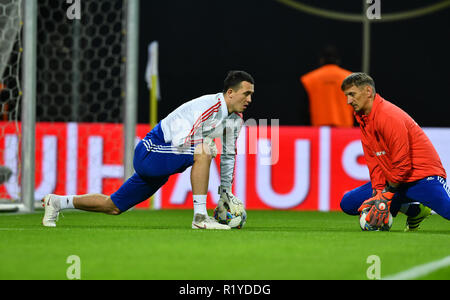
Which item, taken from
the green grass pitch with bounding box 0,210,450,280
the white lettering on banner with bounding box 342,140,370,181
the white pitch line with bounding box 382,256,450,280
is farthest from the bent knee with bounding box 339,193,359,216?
the white lettering on banner with bounding box 342,140,370,181

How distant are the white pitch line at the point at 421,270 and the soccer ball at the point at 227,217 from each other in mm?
2294

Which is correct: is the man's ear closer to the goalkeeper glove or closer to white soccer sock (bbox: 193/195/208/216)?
the goalkeeper glove

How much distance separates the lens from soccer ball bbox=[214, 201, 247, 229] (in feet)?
21.8

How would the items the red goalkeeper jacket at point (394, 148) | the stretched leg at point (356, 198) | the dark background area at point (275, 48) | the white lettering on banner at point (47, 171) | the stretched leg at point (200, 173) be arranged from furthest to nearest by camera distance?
the dark background area at point (275, 48) → the white lettering on banner at point (47, 171) → the stretched leg at point (356, 198) → the red goalkeeper jacket at point (394, 148) → the stretched leg at point (200, 173)

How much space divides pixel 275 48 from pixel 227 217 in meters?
6.10

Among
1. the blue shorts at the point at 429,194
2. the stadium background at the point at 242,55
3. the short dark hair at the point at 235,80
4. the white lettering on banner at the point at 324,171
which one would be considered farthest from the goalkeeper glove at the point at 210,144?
the stadium background at the point at 242,55

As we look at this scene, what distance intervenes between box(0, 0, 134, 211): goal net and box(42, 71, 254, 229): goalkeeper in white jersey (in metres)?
2.61

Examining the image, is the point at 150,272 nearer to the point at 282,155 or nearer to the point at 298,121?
the point at 282,155

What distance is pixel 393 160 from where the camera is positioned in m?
6.39

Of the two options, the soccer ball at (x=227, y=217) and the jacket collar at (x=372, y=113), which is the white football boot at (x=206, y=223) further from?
the jacket collar at (x=372, y=113)

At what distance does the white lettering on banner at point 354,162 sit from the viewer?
9.86 metres

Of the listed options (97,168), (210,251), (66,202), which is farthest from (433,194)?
(97,168)

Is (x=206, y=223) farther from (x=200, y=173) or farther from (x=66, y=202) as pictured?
(x=66, y=202)
